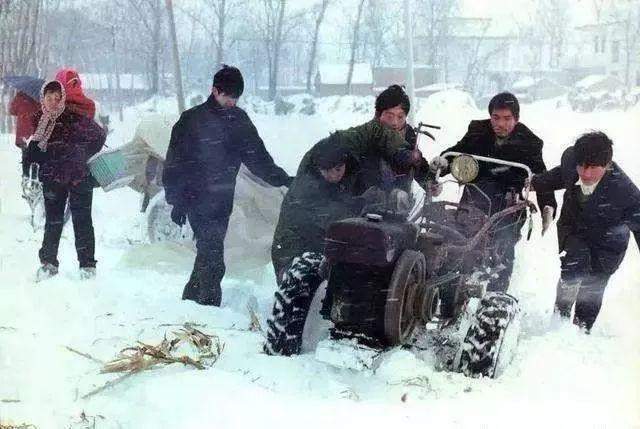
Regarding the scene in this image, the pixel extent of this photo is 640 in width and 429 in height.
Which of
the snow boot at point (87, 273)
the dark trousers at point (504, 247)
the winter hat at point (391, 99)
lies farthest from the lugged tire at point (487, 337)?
the snow boot at point (87, 273)

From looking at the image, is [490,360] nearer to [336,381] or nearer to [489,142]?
[336,381]

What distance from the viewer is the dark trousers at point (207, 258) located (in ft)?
15.1

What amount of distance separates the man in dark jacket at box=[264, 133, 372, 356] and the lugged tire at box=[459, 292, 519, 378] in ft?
2.55

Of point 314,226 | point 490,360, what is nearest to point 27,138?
point 314,226

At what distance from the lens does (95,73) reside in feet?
20.1

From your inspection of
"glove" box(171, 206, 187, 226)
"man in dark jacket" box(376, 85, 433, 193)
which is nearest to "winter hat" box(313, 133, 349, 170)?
"man in dark jacket" box(376, 85, 433, 193)

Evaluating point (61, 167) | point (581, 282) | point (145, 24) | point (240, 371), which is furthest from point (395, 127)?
point (145, 24)

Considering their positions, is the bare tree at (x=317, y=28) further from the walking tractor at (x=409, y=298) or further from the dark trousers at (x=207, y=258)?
the walking tractor at (x=409, y=298)

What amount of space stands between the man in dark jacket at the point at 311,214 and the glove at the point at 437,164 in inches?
16.3

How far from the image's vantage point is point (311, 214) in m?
4.01

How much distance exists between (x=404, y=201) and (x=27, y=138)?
9.48ft

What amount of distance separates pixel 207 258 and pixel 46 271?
112 centimetres

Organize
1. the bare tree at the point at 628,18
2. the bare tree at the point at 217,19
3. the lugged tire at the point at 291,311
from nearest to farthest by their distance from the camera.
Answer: the lugged tire at the point at 291,311
the bare tree at the point at 628,18
the bare tree at the point at 217,19

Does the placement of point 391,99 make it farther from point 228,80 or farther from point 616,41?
point 616,41
